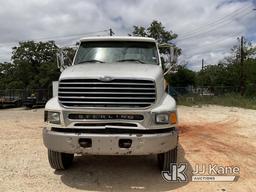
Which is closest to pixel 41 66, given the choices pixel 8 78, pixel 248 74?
pixel 8 78

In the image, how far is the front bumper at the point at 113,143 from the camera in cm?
607

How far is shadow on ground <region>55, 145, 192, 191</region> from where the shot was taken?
6312 mm

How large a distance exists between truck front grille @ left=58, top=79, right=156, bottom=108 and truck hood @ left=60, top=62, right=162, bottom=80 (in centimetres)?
9

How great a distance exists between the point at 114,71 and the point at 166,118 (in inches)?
46.5

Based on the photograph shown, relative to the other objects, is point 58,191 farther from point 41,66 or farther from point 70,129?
point 41,66

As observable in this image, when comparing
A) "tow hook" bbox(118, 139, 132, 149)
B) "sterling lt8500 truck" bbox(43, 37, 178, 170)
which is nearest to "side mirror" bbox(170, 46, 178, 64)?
"sterling lt8500 truck" bbox(43, 37, 178, 170)

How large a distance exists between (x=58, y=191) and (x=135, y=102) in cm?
181

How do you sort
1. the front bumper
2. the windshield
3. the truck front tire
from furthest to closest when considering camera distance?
the windshield → the truck front tire → the front bumper

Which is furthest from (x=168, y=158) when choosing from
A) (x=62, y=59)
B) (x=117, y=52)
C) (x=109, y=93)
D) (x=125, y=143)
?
(x=62, y=59)

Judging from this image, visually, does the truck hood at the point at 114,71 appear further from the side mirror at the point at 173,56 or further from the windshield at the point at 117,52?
the side mirror at the point at 173,56

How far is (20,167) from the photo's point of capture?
745cm

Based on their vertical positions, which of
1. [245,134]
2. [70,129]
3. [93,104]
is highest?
[93,104]

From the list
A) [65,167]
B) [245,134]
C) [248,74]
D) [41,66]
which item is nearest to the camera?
[65,167]

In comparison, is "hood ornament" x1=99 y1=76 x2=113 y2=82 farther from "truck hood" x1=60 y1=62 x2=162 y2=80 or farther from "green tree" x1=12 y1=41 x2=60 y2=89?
"green tree" x1=12 y1=41 x2=60 y2=89
